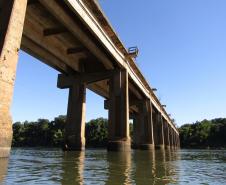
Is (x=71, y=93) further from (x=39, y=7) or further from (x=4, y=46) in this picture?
(x=4, y=46)

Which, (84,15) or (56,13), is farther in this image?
(84,15)

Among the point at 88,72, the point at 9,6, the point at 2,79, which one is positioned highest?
the point at 88,72

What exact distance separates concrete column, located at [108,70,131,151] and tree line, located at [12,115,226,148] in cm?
8077

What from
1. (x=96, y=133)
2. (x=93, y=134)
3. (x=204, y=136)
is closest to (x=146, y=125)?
(x=96, y=133)

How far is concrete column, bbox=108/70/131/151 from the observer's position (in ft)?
90.0

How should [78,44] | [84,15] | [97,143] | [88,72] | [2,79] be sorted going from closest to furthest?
1. [2,79]
2. [84,15]
3. [78,44]
4. [88,72]
5. [97,143]

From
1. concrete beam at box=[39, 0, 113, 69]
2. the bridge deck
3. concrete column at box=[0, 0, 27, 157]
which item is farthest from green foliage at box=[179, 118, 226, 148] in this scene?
concrete column at box=[0, 0, 27, 157]

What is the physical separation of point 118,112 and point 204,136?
352 feet

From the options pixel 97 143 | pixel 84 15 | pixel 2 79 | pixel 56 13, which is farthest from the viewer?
pixel 97 143

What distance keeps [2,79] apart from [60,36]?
1629cm

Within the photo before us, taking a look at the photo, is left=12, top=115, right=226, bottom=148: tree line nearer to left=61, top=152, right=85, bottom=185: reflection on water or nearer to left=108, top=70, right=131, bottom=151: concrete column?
left=108, top=70, right=131, bottom=151: concrete column

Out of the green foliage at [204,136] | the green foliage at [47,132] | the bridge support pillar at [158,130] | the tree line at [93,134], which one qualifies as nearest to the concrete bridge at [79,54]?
the bridge support pillar at [158,130]

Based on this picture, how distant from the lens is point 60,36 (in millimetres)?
26484

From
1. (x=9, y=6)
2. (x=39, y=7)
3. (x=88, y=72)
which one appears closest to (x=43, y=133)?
(x=88, y=72)
